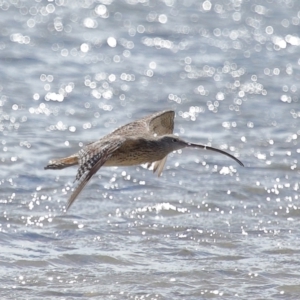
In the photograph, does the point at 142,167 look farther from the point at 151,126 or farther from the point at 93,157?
the point at 93,157

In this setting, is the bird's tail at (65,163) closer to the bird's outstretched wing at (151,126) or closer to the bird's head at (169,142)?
the bird's outstretched wing at (151,126)

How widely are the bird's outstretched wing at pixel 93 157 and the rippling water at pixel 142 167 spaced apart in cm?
69

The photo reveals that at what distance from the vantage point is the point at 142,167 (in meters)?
8.21

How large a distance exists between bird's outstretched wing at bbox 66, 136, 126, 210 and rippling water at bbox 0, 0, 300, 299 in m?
0.69

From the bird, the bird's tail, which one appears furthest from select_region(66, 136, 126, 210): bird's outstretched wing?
the bird's tail

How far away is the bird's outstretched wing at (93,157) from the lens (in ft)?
16.2

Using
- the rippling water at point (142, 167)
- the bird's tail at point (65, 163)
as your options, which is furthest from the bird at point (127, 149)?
the rippling water at point (142, 167)

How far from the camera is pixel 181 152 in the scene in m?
8.87

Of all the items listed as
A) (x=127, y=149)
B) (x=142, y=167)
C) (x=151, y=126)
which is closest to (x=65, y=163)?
(x=127, y=149)

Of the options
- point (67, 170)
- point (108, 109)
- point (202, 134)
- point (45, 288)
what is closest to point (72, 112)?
point (108, 109)

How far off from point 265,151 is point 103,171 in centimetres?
179

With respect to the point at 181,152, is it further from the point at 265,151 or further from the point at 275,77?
the point at 275,77

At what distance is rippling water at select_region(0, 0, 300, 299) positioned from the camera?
5.58 m

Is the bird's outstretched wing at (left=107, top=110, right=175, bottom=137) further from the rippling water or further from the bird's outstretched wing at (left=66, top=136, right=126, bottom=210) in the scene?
the rippling water
